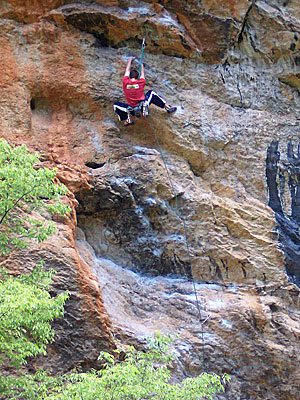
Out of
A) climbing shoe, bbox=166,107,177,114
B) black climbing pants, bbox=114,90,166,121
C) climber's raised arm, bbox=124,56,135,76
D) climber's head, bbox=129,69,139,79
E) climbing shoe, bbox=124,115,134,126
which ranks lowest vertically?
climbing shoe, bbox=124,115,134,126

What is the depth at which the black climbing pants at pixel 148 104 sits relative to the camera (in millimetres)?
11406

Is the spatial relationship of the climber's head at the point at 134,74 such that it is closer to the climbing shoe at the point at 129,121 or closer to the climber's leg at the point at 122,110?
the climber's leg at the point at 122,110

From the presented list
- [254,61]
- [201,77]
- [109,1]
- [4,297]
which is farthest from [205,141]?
[4,297]

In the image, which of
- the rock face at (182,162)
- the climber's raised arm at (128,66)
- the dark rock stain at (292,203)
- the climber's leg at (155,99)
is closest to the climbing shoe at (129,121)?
the rock face at (182,162)

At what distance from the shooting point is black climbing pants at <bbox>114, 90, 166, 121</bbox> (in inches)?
449

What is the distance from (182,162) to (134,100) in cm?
170

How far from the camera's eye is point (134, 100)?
11297 mm

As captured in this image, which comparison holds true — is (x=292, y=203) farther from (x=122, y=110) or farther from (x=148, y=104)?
(x=122, y=110)

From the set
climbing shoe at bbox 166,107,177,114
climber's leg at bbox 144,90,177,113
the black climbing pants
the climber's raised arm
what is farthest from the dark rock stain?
the climber's raised arm

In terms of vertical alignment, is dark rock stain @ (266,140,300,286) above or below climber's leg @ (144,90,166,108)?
below

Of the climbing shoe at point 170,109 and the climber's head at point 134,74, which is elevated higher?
the climber's head at point 134,74

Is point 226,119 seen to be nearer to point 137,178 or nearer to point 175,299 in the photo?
point 137,178

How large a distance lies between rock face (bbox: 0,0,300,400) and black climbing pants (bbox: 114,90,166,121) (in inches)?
14.0

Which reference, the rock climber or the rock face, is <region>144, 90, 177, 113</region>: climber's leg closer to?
the rock climber
